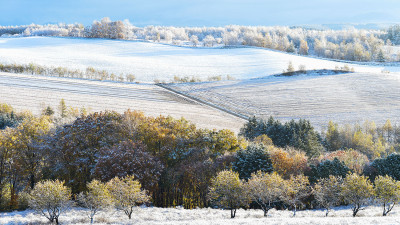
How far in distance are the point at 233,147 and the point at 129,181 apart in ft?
59.6

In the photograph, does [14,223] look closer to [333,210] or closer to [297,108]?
[333,210]

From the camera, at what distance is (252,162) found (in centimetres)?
4062

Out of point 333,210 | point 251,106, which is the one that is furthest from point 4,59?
point 333,210

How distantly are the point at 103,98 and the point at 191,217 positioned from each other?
53636 mm

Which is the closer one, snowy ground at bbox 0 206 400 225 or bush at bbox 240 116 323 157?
snowy ground at bbox 0 206 400 225

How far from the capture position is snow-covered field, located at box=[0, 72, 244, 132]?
232ft

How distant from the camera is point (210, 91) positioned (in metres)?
88.9

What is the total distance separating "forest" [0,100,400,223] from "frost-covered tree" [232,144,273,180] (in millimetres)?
116

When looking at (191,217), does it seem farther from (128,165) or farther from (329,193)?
(329,193)

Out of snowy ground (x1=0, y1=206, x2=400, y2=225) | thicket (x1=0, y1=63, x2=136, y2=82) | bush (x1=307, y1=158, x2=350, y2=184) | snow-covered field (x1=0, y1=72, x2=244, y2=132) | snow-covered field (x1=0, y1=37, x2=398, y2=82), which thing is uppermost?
snow-covered field (x1=0, y1=37, x2=398, y2=82)

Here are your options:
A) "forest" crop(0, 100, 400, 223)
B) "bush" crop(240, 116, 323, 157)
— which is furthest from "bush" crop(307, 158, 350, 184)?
"bush" crop(240, 116, 323, 157)

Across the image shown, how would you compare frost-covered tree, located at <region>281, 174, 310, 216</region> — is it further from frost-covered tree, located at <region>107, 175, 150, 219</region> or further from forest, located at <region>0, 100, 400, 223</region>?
frost-covered tree, located at <region>107, 175, 150, 219</region>

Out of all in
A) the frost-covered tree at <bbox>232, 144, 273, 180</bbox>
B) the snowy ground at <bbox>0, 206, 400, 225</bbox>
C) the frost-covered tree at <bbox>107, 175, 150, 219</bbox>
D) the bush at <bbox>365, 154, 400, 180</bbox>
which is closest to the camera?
the snowy ground at <bbox>0, 206, 400, 225</bbox>

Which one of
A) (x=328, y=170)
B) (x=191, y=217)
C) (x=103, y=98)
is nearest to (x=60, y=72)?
(x=103, y=98)
